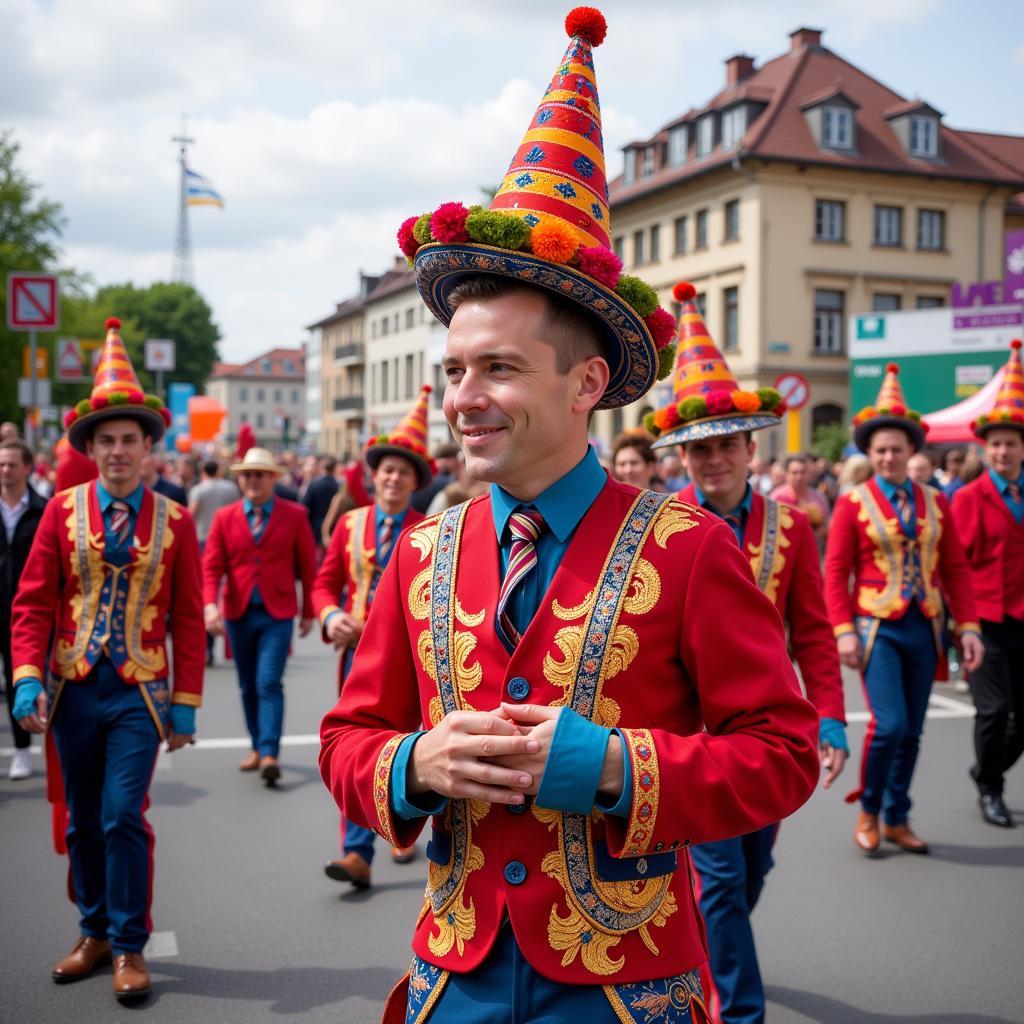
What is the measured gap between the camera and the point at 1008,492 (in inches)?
301

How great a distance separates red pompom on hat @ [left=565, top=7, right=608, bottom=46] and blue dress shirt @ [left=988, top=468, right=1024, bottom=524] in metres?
5.93

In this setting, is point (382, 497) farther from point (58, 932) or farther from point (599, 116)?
point (599, 116)

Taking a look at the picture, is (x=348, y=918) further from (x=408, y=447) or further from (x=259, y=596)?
(x=259, y=596)

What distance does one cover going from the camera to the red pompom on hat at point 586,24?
2.50 metres

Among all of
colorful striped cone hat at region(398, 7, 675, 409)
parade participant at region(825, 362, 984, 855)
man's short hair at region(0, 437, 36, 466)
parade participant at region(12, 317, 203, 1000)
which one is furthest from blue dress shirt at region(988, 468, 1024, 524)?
man's short hair at region(0, 437, 36, 466)

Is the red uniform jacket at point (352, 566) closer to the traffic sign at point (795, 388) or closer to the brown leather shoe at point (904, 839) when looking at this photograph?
the brown leather shoe at point (904, 839)

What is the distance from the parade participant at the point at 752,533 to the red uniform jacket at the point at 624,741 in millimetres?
2013

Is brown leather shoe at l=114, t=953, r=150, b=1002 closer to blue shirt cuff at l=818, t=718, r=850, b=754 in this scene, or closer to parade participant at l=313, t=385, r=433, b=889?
parade participant at l=313, t=385, r=433, b=889

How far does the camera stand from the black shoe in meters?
7.22

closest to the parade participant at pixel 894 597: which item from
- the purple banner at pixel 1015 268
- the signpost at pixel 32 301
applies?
the signpost at pixel 32 301

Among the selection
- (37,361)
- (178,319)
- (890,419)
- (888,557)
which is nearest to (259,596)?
(888,557)

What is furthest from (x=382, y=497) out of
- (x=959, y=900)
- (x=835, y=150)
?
(x=835, y=150)

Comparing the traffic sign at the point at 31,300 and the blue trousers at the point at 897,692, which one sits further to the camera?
the traffic sign at the point at 31,300

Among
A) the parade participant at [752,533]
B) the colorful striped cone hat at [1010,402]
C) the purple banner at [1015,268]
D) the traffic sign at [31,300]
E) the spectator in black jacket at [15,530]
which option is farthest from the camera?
the purple banner at [1015,268]
